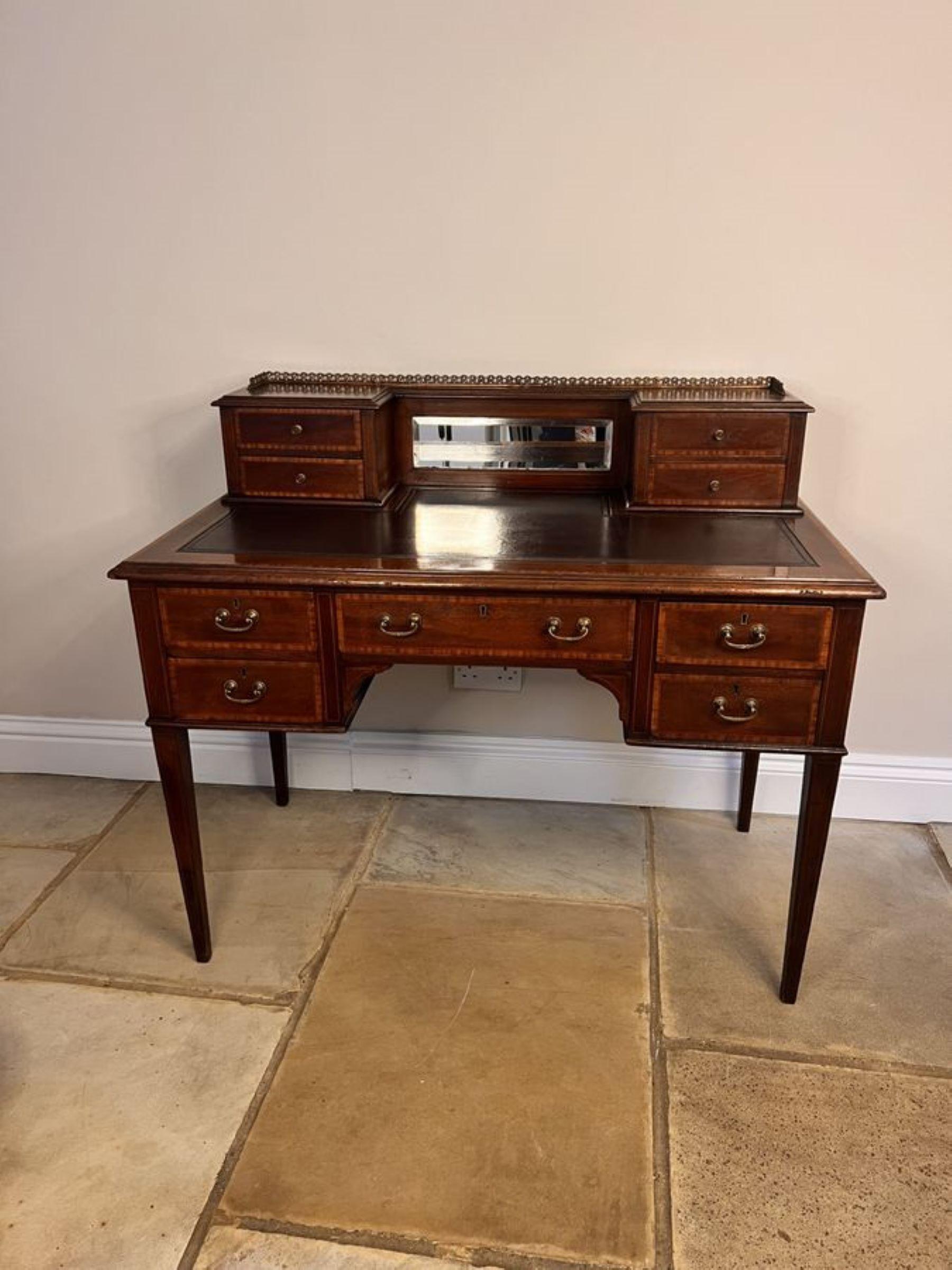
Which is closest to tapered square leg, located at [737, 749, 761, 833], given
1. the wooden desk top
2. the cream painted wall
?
the cream painted wall

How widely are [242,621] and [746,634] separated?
82 cm

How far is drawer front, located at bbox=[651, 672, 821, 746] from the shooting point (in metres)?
1.54

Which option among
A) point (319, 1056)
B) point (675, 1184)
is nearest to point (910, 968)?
point (675, 1184)

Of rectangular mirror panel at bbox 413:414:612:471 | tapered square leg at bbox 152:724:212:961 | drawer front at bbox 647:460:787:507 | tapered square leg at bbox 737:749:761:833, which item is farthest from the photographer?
tapered square leg at bbox 737:749:761:833

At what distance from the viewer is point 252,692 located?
164 centimetres

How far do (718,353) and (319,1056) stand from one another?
62.2 inches

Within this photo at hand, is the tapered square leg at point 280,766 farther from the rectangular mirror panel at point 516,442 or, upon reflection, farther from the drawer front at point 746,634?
the drawer front at point 746,634

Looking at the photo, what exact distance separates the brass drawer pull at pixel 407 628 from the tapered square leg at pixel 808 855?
0.69 meters

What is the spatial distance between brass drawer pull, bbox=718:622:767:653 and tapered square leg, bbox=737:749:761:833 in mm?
784

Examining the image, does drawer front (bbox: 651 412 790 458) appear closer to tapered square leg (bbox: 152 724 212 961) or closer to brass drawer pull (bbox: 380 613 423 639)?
brass drawer pull (bbox: 380 613 423 639)

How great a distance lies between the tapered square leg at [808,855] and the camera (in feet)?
5.26

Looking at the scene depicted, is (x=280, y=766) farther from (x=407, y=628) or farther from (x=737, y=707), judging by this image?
(x=737, y=707)

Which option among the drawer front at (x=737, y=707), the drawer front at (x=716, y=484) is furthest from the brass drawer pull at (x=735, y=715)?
the drawer front at (x=716, y=484)

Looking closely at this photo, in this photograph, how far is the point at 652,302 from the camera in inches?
78.1
